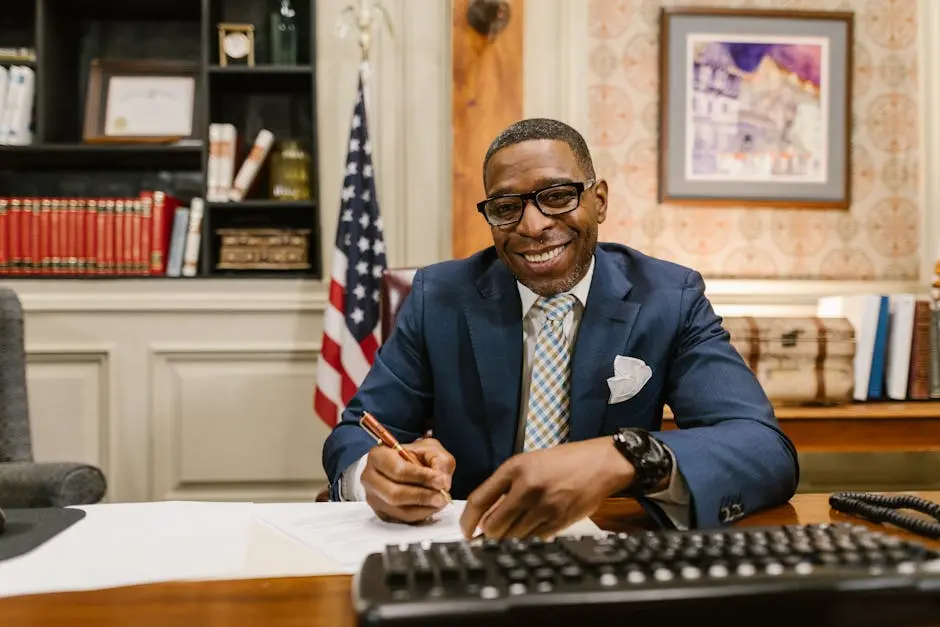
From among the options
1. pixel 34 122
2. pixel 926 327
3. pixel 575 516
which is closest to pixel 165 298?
pixel 34 122

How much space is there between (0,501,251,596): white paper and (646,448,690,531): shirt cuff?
55cm

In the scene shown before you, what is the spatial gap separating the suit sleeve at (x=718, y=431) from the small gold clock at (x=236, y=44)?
2.30m

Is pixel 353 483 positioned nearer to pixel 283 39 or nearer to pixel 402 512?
pixel 402 512

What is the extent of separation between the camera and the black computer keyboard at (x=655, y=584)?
59 cm

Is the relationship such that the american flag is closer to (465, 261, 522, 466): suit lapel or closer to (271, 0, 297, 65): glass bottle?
(271, 0, 297, 65): glass bottle

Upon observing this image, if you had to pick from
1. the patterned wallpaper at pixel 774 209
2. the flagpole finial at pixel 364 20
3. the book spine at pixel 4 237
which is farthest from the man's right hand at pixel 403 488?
the book spine at pixel 4 237

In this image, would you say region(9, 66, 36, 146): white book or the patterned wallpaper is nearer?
region(9, 66, 36, 146): white book

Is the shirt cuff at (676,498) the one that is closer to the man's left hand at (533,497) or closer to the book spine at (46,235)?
the man's left hand at (533,497)

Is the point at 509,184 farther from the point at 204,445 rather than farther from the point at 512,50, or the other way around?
the point at 204,445

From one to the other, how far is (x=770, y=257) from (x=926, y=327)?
0.69m

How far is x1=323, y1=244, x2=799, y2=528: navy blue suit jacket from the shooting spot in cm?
143

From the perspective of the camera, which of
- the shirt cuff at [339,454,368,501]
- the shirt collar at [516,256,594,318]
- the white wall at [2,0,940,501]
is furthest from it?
the white wall at [2,0,940,501]

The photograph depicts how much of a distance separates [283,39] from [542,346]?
2.23 meters

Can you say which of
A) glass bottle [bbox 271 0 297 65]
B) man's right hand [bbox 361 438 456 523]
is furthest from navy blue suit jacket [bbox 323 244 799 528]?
glass bottle [bbox 271 0 297 65]
